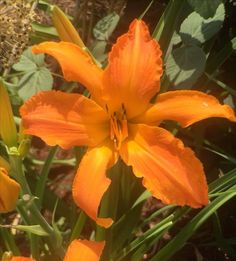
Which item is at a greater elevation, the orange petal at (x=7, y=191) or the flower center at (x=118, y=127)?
the flower center at (x=118, y=127)

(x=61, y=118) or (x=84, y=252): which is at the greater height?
(x=61, y=118)

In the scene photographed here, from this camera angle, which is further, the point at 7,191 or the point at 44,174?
the point at 44,174

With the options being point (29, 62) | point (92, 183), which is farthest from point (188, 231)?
point (29, 62)

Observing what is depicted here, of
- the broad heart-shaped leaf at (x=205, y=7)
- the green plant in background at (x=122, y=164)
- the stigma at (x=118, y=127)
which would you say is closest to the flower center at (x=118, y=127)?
the stigma at (x=118, y=127)

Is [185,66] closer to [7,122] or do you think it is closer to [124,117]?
[124,117]

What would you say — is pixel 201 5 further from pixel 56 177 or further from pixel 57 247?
pixel 56 177

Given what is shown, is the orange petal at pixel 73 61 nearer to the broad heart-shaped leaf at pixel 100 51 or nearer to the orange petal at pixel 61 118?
the orange petal at pixel 61 118
